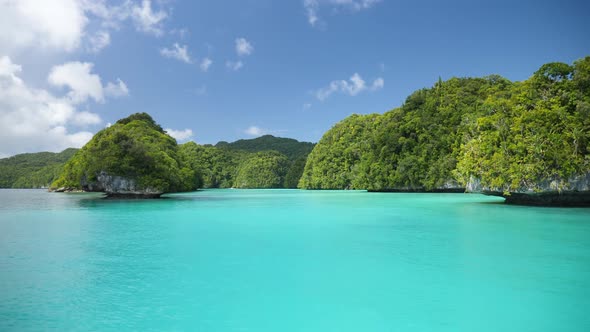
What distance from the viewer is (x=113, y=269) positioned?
771 centimetres

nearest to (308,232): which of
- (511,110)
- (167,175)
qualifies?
(511,110)

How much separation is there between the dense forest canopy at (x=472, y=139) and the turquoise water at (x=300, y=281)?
383 inches

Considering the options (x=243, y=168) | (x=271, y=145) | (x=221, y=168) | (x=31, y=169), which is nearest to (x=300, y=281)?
(x=243, y=168)

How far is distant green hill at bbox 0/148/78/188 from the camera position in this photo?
104m

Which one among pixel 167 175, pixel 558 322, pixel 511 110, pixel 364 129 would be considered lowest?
pixel 558 322

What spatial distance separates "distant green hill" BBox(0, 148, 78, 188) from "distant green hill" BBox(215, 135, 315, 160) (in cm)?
4589

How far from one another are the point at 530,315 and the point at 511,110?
21.9 m

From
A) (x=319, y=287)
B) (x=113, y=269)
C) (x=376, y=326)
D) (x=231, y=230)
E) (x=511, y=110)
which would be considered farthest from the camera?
(x=511, y=110)

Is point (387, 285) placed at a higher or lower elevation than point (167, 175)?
lower

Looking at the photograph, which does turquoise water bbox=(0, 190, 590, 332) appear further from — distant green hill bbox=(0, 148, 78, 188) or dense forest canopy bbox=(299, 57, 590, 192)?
distant green hill bbox=(0, 148, 78, 188)

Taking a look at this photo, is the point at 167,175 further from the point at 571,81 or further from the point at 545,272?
the point at 545,272

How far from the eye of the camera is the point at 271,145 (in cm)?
13450

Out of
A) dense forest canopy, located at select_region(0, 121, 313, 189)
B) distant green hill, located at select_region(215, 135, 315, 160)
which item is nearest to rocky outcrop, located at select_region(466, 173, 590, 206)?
dense forest canopy, located at select_region(0, 121, 313, 189)

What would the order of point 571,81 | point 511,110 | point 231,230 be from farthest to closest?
point 511,110
point 571,81
point 231,230
